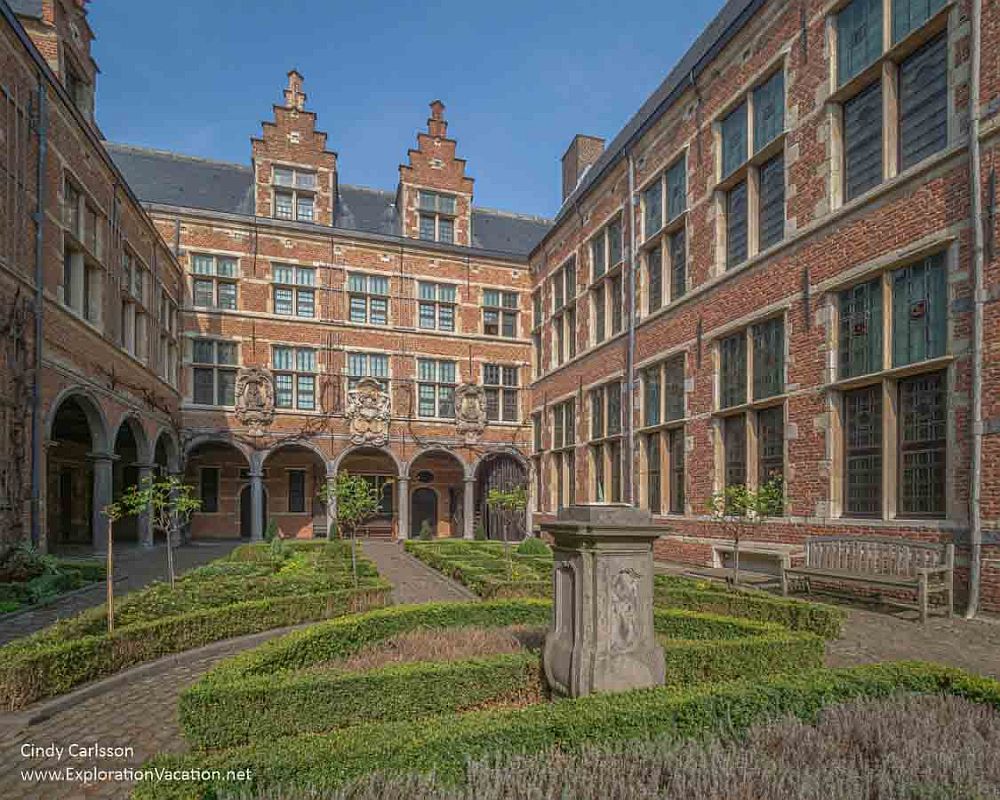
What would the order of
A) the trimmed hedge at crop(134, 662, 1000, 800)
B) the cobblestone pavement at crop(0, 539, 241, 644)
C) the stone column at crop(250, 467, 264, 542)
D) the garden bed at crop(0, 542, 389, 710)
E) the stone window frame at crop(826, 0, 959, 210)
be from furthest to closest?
the stone column at crop(250, 467, 264, 542), the stone window frame at crop(826, 0, 959, 210), the cobblestone pavement at crop(0, 539, 241, 644), the garden bed at crop(0, 542, 389, 710), the trimmed hedge at crop(134, 662, 1000, 800)

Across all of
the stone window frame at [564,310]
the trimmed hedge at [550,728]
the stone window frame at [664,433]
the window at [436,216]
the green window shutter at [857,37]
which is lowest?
the trimmed hedge at [550,728]

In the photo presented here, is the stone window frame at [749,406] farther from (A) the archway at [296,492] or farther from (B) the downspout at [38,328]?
(A) the archway at [296,492]

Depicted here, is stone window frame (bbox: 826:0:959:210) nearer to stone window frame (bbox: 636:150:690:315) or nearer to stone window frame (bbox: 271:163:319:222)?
stone window frame (bbox: 636:150:690:315)

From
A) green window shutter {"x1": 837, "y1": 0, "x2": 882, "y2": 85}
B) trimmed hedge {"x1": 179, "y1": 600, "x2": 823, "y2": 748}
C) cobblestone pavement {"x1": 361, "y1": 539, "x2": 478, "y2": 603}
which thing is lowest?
cobblestone pavement {"x1": 361, "y1": 539, "x2": 478, "y2": 603}

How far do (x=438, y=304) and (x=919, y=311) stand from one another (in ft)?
56.8

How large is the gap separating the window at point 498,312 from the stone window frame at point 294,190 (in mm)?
7345

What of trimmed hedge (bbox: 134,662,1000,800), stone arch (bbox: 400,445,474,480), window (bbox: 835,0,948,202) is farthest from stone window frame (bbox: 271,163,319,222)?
trimmed hedge (bbox: 134,662,1000,800)

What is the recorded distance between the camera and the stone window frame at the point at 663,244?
13.8 meters

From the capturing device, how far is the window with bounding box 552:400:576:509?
19.6m

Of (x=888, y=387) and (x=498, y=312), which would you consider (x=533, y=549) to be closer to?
(x=888, y=387)

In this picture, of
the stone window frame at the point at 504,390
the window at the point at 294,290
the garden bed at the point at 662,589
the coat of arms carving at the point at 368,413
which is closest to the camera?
the garden bed at the point at 662,589

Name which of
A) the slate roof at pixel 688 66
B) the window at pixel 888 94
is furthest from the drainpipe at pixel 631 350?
the window at pixel 888 94

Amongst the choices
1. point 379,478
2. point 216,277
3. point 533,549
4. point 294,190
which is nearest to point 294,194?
point 294,190

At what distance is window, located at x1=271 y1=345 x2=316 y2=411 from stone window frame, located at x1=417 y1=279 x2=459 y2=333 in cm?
436
